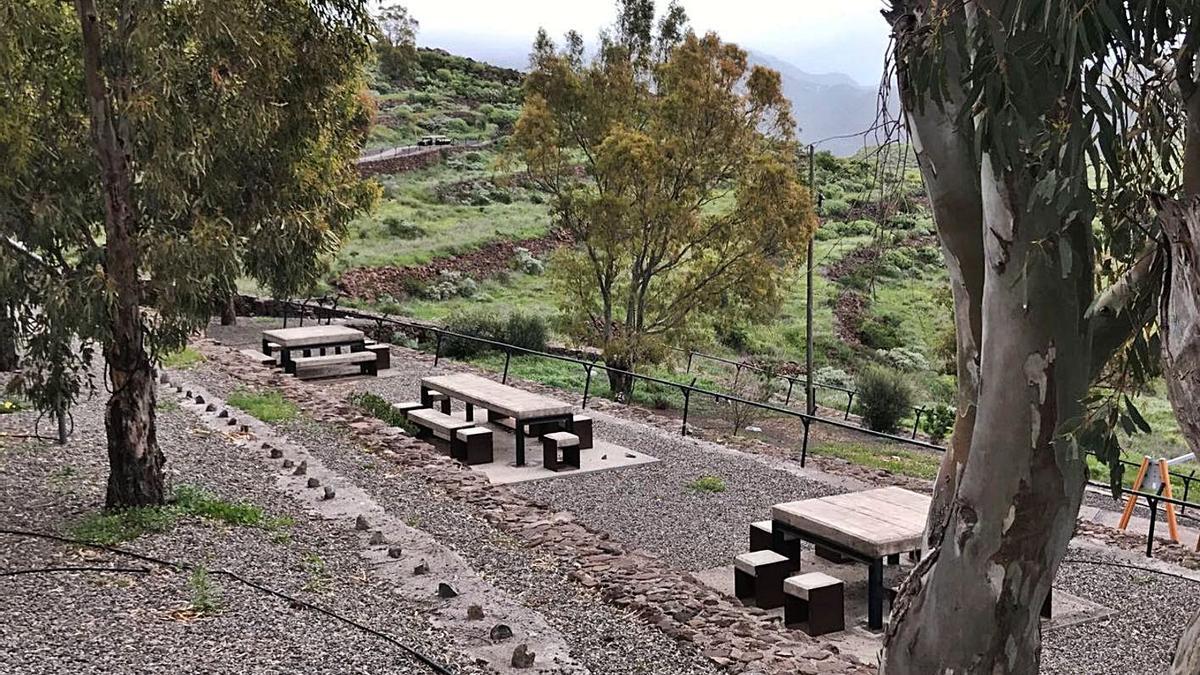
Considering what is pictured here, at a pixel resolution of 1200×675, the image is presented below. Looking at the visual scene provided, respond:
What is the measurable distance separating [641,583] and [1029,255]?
4777 mm

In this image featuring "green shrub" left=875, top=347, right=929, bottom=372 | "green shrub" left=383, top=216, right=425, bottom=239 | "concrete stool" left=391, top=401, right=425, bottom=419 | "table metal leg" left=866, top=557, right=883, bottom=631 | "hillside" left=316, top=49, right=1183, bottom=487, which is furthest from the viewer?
"green shrub" left=383, top=216, right=425, bottom=239

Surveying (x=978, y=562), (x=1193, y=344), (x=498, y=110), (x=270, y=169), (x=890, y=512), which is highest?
(x=498, y=110)

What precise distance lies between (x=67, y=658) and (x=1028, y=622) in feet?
15.3

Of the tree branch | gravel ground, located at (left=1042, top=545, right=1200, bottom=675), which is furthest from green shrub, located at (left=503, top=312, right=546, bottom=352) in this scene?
the tree branch

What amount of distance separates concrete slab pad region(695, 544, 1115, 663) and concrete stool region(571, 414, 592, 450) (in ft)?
12.5

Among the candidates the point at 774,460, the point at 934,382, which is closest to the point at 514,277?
the point at 934,382

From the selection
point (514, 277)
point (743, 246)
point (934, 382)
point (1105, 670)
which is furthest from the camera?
point (514, 277)

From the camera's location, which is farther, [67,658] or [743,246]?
[743,246]

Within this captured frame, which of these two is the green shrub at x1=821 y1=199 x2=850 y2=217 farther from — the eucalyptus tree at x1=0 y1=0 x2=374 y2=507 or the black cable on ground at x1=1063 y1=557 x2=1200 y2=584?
the eucalyptus tree at x1=0 y1=0 x2=374 y2=507

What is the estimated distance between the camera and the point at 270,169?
29.6 ft

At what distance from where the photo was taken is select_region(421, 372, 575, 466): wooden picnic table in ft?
40.3

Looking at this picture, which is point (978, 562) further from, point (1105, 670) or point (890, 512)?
point (890, 512)

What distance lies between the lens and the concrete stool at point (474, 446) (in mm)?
12375

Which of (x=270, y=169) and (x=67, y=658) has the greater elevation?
(x=270, y=169)
